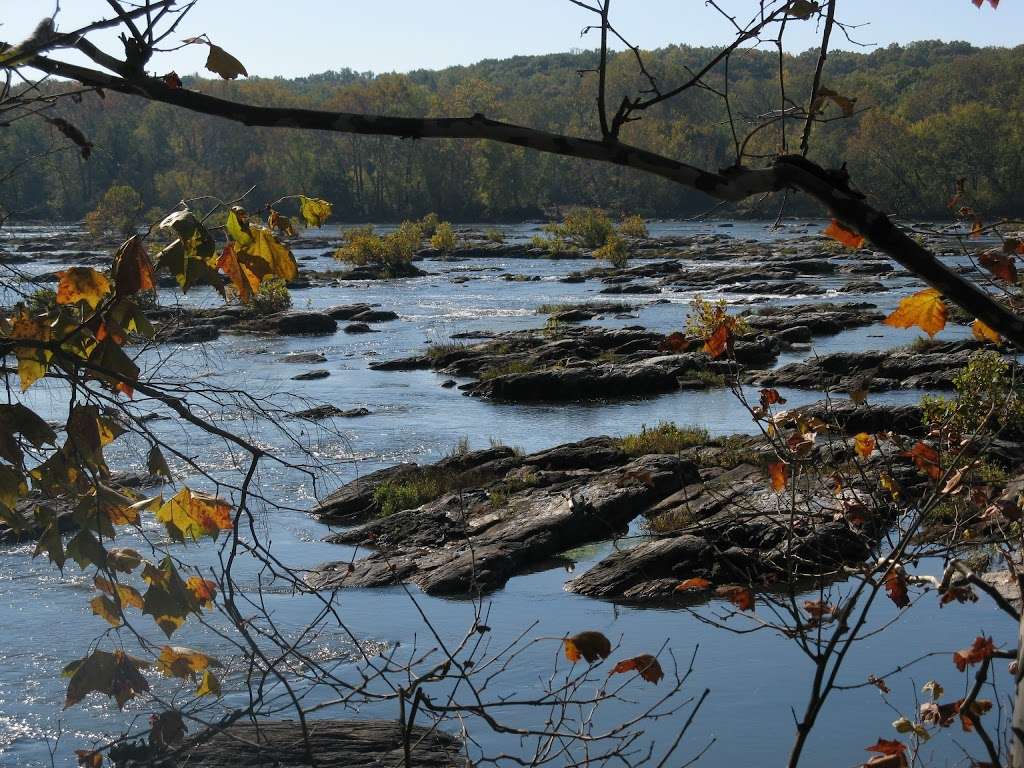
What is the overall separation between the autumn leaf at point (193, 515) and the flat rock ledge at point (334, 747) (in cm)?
349

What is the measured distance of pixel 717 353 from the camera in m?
4.27

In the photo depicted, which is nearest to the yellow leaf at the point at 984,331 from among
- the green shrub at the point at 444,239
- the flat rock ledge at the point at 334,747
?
the flat rock ledge at the point at 334,747

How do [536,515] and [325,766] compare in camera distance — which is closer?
[325,766]

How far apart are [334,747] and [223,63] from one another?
5.73 meters

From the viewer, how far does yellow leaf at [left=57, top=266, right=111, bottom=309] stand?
291 centimetres

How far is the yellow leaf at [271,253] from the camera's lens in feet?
9.18

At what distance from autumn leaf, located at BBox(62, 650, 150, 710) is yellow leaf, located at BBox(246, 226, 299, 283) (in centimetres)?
112

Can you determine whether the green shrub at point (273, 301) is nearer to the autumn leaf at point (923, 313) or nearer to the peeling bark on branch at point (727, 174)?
the autumn leaf at point (923, 313)

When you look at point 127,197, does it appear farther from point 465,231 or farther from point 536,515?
point 536,515

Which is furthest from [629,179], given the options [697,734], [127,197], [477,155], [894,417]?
[697,734]

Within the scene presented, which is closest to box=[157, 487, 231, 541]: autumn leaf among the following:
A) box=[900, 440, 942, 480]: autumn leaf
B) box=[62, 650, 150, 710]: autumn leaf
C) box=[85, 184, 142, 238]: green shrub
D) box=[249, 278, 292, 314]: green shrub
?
box=[62, 650, 150, 710]: autumn leaf

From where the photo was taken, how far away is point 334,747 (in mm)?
7309

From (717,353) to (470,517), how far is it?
9266mm

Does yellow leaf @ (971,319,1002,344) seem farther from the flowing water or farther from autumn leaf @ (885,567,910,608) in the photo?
the flowing water
